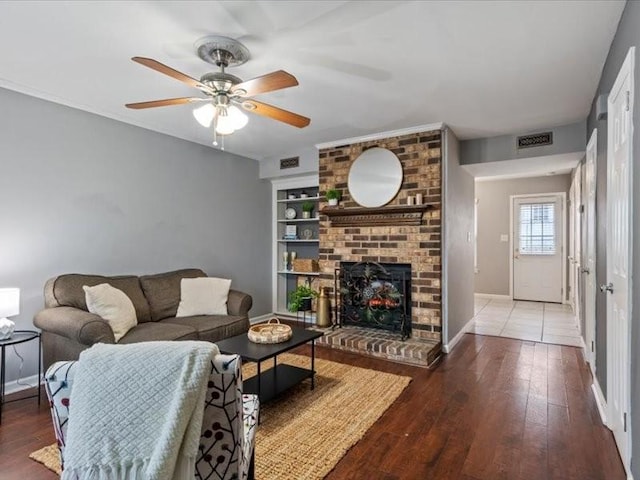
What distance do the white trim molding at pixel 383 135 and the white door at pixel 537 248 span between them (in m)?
4.13

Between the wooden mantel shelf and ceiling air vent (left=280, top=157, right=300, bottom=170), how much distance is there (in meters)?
0.97

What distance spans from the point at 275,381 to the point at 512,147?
3634mm

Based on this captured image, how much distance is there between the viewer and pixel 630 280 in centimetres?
173

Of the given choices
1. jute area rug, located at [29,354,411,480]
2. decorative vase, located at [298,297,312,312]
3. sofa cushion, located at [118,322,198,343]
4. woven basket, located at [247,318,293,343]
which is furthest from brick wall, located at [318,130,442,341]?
sofa cushion, located at [118,322,198,343]

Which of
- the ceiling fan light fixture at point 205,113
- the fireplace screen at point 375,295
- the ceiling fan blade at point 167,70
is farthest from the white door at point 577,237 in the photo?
the ceiling fan blade at point 167,70

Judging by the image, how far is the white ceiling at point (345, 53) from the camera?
1953 millimetres

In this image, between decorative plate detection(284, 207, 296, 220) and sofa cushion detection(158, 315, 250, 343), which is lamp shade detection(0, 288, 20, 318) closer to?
sofa cushion detection(158, 315, 250, 343)

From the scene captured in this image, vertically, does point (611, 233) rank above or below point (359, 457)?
above

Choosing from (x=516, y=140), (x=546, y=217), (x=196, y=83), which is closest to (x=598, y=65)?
(x=516, y=140)

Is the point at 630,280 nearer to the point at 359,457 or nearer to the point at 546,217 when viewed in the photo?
the point at 359,457

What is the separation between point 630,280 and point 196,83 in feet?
8.27

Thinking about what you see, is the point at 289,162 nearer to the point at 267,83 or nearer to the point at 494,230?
the point at 267,83

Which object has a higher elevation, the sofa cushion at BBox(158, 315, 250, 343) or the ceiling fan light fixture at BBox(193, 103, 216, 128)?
the ceiling fan light fixture at BBox(193, 103, 216, 128)

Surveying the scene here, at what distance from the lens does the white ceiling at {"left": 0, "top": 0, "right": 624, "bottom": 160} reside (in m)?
1.95
